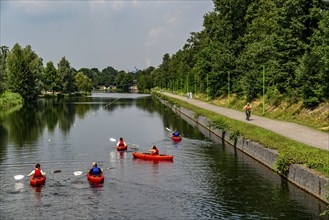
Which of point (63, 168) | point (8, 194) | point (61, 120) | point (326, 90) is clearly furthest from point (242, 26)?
point (8, 194)

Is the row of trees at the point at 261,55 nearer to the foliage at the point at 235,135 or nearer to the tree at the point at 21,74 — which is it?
the tree at the point at 21,74

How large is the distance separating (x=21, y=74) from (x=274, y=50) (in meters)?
97.2

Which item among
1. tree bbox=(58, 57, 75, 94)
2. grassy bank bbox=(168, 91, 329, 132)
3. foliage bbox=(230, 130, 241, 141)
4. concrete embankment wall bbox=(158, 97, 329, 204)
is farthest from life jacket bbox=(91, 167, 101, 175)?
tree bbox=(58, 57, 75, 94)

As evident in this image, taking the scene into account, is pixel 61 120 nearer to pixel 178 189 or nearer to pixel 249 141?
pixel 249 141

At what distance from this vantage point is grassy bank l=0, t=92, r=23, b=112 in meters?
107

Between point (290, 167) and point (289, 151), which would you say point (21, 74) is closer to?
point (289, 151)

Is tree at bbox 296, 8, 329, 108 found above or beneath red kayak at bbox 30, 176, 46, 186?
above

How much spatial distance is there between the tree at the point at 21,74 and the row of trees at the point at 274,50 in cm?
5906

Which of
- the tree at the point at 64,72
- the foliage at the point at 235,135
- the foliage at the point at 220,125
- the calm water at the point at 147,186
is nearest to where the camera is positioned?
the calm water at the point at 147,186

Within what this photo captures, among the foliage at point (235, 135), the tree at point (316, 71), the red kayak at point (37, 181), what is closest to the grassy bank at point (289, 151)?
the foliage at point (235, 135)

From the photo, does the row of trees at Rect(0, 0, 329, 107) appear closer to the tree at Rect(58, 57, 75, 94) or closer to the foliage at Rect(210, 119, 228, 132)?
the foliage at Rect(210, 119, 228, 132)

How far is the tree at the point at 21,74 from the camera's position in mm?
132625

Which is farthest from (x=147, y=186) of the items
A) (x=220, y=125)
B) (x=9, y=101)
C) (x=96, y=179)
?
(x=9, y=101)

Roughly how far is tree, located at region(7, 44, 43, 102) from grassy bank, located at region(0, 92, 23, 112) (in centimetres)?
585
